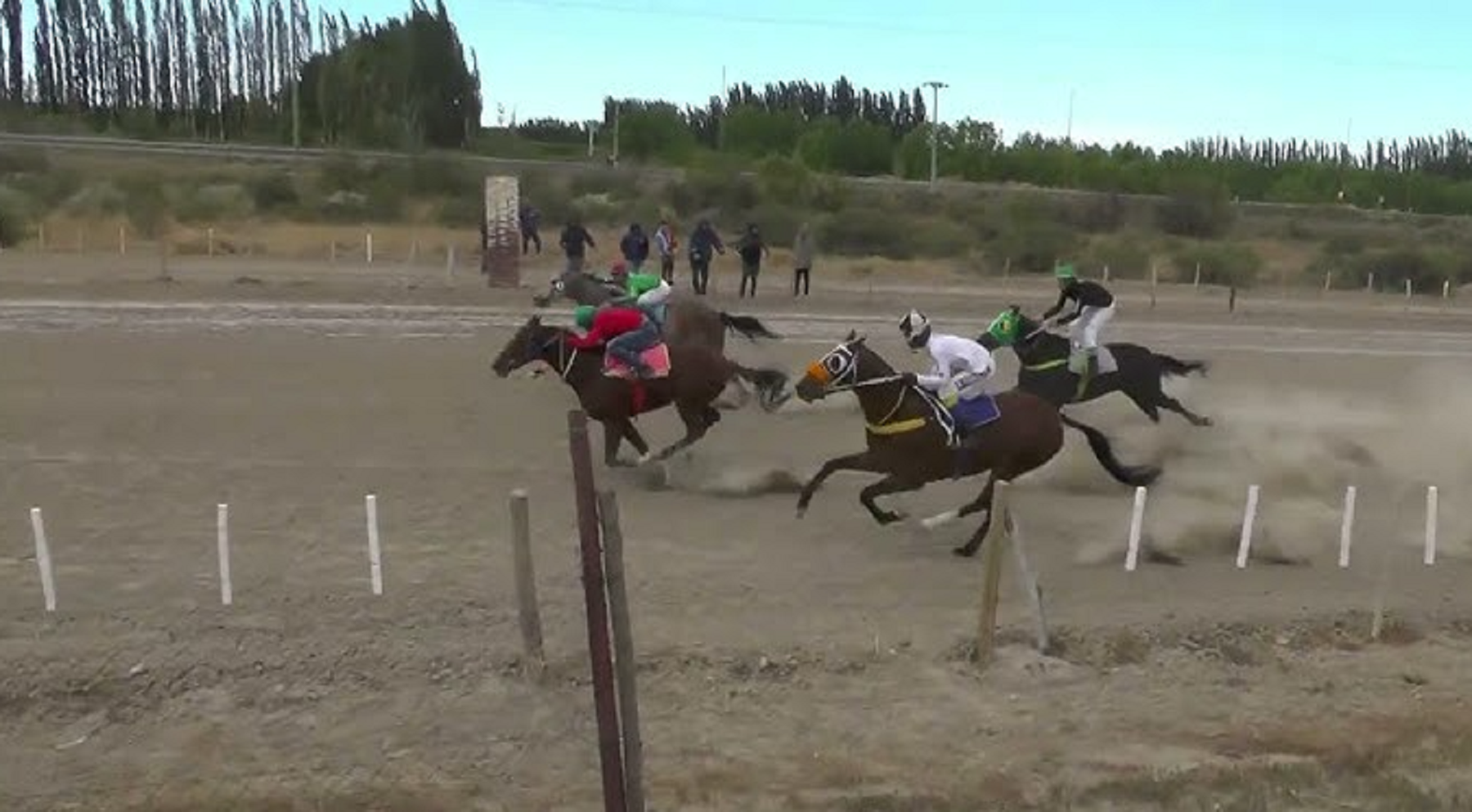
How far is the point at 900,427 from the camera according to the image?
13914mm

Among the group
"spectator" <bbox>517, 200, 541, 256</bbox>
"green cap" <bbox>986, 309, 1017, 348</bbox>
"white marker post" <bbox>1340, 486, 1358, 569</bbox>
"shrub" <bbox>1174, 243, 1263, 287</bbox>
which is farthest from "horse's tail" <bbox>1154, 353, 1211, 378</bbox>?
"shrub" <bbox>1174, 243, 1263, 287</bbox>

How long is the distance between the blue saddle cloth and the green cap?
2.92 metres

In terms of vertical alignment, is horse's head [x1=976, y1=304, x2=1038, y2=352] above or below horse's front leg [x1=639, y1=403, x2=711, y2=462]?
above

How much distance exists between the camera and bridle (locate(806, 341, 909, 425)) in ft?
45.0

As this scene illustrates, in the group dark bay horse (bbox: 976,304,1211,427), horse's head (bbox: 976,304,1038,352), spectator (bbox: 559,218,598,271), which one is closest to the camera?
horse's head (bbox: 976,304,1038,352)

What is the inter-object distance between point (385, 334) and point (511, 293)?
7.35 meters

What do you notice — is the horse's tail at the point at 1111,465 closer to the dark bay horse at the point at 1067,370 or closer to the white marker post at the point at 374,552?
the dark bay horse at the point at 1067,370

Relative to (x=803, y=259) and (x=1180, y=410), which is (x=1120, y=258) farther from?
(x=1180, y=410)

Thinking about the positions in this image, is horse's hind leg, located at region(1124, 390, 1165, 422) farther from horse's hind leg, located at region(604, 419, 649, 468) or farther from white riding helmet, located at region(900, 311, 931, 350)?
horse's hind leg, located at region(604, 419, 649, 468)

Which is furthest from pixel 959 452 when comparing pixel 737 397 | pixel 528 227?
pixel 528 227

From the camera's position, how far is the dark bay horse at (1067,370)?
683 inches

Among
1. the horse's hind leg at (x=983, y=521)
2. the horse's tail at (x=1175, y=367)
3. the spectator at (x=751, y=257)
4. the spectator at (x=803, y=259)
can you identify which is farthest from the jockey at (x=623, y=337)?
the spectator at (x=803, y=259)

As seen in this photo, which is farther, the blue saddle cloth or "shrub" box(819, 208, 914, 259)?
"shrub" box(819, 208, 914, 259)

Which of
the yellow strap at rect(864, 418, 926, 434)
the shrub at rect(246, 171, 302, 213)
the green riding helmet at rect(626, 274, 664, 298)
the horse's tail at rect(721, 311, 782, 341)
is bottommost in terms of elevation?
the yellow strap at rect(864, 418, 926, 434)
